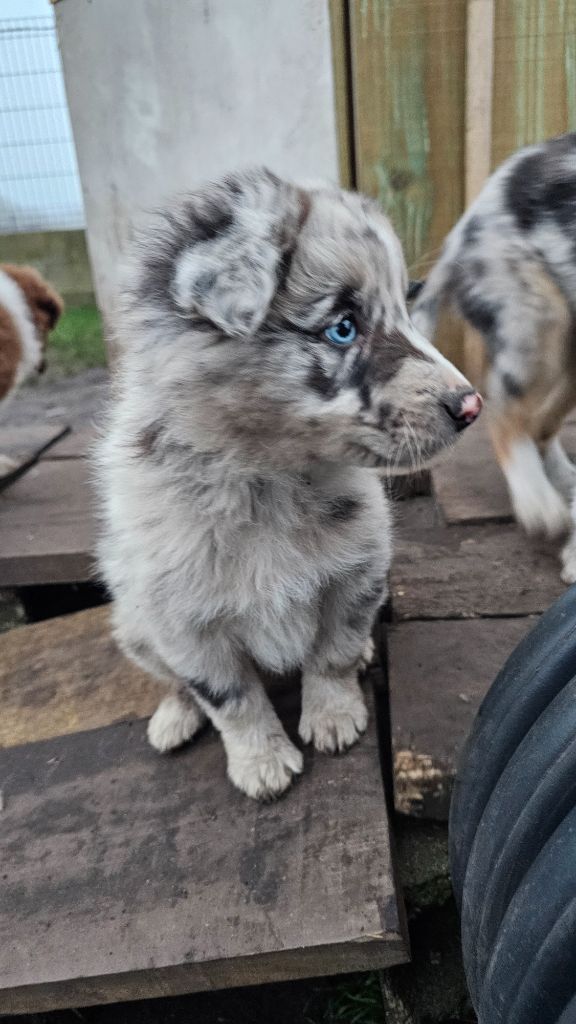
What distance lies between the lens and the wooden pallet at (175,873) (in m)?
1.59

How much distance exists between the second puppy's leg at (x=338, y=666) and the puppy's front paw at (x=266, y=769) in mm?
108

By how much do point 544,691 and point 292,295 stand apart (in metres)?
0.88

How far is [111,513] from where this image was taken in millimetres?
1948

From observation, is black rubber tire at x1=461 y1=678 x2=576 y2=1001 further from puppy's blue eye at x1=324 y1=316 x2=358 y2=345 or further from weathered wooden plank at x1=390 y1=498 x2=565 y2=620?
weathered wooden plank at x1=390 y1=498 x2=565 y2=620

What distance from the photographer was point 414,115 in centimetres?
353

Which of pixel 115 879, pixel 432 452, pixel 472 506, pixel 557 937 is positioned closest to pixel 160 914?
pixel 115 879

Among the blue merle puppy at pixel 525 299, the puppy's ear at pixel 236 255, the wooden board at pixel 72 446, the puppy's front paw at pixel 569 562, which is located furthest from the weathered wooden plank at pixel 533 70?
the wooden board at pixel 72 446

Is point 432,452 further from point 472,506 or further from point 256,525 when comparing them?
point 472,506

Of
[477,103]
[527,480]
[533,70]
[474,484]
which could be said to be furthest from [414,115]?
[527,480]

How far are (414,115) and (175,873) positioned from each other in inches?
129

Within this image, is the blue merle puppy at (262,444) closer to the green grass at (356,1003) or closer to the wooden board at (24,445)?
the green grass at (356,1003)

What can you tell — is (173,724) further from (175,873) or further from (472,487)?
(472,487)

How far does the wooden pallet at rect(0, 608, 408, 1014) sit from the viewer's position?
1.59 m

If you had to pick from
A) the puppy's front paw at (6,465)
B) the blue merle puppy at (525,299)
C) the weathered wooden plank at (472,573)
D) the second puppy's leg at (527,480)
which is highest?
the blue merle puppy at (525,299)
